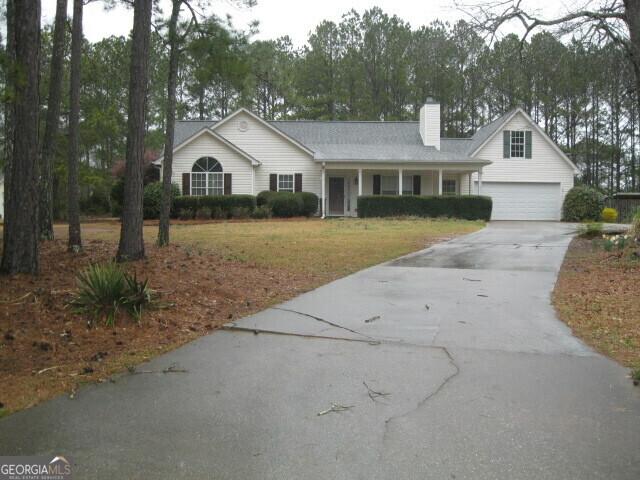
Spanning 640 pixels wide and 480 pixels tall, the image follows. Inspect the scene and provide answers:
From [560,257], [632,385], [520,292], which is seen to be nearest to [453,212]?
[560,257]

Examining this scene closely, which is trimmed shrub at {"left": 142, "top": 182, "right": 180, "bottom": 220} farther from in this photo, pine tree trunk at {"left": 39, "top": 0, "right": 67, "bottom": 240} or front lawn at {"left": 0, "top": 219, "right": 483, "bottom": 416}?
pine tree trunk at {"left": 39, "top": 0, "right": 67, "bottom": 240}

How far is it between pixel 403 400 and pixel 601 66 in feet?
47.1

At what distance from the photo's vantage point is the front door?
29344mm

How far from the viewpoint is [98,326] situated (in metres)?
5.73

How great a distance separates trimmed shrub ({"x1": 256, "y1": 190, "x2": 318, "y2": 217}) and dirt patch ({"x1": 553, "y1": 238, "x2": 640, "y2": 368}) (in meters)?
14.9

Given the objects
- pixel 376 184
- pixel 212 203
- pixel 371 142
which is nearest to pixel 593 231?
pixel 376 184

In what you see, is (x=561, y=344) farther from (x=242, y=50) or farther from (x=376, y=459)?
(x=242, y=50)

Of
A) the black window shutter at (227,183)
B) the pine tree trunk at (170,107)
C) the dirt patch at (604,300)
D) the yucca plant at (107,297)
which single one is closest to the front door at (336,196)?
the black window shutter at (227,183)

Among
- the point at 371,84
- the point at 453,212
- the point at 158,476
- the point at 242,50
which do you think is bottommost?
the point at 158,476

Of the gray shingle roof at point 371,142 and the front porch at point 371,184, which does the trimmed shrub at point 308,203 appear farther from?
the gray shingle roof at point 371,142

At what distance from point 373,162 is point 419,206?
3.24m

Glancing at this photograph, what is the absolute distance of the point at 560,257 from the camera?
11.9 meters

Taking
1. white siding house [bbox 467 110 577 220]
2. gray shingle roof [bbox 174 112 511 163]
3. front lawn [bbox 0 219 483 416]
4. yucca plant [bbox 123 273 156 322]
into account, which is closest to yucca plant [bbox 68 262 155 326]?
yucca plant [bbox 123 273 156 322]

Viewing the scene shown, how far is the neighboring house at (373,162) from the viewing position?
26719mm
